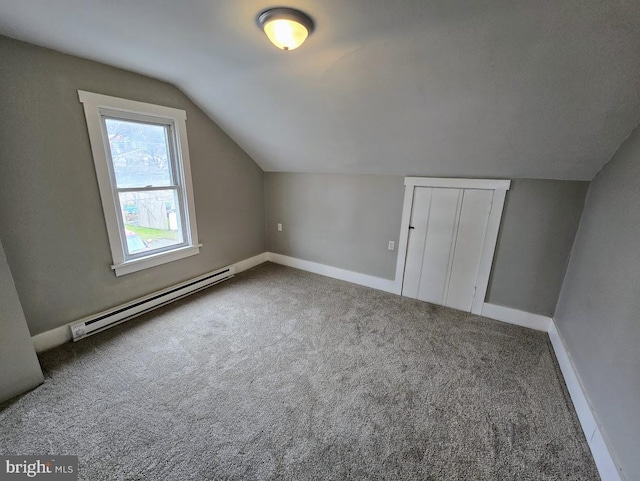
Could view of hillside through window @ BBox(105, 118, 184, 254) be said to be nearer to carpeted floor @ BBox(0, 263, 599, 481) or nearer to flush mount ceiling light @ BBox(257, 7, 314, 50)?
carpeted floor @ BBox(0, 263, 599, 481)

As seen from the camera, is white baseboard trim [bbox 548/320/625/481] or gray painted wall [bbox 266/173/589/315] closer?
white baseboard trim [bbox 548/320/625/481]

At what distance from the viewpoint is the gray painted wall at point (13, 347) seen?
5.38 feet

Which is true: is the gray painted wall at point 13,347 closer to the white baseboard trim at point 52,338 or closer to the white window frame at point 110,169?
the white baseboard trim at point 52,338

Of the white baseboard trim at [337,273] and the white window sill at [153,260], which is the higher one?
the white window sill at [153,260]

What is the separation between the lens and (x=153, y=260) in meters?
2.73

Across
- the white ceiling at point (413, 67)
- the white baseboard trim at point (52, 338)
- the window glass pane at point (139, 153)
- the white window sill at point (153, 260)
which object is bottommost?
the white baseboard trim at point (52, 338)

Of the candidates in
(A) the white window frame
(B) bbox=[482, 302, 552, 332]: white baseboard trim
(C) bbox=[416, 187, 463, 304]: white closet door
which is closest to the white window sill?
(A) the white window frame

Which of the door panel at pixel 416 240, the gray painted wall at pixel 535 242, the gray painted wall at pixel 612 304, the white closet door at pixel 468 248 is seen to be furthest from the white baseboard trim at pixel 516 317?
the door panel at pixel 416 240

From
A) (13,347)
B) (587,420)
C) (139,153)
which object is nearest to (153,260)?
(139,153)

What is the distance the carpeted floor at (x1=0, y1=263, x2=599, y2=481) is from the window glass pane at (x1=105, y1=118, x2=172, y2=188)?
1.34 meters

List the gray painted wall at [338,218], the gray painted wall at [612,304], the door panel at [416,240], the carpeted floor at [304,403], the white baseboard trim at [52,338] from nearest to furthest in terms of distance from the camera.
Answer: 1. the gray painted wall at [612,304]
2. the carpeted floor at [304,403]
3. the white baseboard trim at [52,338]
4. the door panel at [416,240]
5. the gray painted wall at [338,218]

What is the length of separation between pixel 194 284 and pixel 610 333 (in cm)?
348

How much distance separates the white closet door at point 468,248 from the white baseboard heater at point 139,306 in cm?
275

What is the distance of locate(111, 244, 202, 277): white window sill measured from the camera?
2504 millimetres
